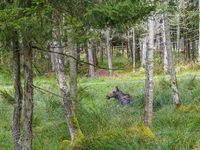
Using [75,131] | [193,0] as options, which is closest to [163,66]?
[193,0]

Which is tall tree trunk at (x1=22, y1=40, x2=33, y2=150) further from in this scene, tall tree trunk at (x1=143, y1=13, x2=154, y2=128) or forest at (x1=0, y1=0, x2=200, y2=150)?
tall tree trunk at (x1=143, y1=13, x2=154, y2=128)

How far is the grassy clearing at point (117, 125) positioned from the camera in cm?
321

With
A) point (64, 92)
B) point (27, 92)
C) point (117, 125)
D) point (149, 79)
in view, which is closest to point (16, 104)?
point (27, 92)

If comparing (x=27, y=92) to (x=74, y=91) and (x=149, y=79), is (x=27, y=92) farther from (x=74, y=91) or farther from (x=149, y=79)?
(x=74, y=91)

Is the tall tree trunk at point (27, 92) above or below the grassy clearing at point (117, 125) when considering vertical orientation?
above

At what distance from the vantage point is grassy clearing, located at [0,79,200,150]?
3.21 metres

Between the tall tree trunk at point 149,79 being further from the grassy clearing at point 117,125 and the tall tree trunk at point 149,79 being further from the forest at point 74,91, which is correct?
the grassy clearing at point 117,125

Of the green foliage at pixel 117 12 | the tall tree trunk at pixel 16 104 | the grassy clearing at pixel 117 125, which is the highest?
the green foliage at pixel 117 12

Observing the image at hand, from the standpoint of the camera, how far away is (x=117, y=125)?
14.9 feet

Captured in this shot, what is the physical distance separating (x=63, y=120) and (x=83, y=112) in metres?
0.83

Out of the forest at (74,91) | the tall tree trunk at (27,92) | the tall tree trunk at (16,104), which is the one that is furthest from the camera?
the tall tree trunk at (16,104)

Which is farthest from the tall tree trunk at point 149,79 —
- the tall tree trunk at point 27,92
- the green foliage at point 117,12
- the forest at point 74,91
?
the tall tree trunk at point 27,92

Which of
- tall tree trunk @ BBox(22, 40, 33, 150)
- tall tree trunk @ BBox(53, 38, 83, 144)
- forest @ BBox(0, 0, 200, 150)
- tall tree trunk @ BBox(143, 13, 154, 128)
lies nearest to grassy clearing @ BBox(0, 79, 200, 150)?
forest @ BBox(0, 0, 200, 150)

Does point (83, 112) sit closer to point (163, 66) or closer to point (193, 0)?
point (163, 66)
